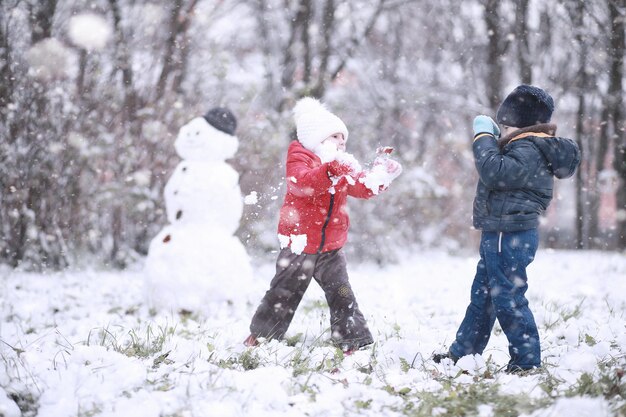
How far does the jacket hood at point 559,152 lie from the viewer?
276 cm

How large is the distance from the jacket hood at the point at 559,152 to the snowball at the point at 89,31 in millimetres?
6449

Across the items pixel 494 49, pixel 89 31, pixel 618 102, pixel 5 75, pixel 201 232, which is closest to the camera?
pixel 201 232

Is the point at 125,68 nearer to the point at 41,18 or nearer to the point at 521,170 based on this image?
the point at 41,18

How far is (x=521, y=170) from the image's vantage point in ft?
8.89

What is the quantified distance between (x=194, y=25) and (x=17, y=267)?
14.0 ft

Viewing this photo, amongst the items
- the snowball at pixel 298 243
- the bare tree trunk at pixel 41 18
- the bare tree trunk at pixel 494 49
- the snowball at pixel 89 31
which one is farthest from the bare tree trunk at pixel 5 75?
the bare tree trunk at pixel 494 49

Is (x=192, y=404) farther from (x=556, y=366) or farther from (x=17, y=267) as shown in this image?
(x=17, y=267)

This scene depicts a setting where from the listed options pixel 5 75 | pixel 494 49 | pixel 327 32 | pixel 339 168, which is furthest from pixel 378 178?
pixel 494 49

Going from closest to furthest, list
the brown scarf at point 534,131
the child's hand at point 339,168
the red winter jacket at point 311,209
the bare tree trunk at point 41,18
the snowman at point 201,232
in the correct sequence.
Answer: the brown scarf at point 534,131
the child's hand at point 339,168
the red winter jacket at point 311,209
the snowman at point 201,232
the bare tree trunk at point 41,18

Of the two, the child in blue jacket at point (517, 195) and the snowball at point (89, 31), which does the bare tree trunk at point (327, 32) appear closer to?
the snowball at point (89, 31)

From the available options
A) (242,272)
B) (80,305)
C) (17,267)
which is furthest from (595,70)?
(17,267)

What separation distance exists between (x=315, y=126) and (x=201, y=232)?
6.78 feet

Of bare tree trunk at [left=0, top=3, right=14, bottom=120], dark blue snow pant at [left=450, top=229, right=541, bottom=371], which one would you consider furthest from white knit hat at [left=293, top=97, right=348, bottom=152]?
bare tree trunk at [left=0, top=3, right=14, bottom=120]

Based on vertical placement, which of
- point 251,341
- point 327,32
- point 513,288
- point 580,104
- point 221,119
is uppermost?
point 327,32
